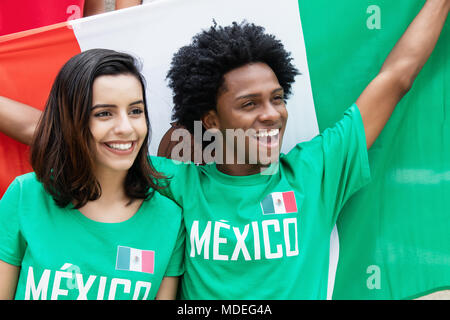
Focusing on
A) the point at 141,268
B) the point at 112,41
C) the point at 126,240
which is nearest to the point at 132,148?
the point at 126,240

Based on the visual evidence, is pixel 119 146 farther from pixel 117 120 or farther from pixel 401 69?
pixel 401 69

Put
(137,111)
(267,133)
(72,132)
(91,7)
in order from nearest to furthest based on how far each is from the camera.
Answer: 1. (72,132)
2. (137,111)
3. (267,133)
4. (91,7)

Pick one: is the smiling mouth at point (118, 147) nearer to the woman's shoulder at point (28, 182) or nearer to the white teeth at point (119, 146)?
the white teeth at point (119, 146)

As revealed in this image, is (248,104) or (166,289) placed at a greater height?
(248,104)

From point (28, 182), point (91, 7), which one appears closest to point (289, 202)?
point (28, 182)

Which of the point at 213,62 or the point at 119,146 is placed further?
the point at 213,62

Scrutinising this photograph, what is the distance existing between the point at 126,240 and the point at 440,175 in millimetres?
1371

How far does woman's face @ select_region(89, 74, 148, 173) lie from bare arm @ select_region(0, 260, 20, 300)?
47 centimetres

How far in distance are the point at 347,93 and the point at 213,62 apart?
0.67 m

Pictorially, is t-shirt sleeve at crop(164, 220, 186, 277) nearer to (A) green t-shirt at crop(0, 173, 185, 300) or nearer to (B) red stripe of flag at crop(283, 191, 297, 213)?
(A) green t-shirt at crop(0, 173, 185, 300)

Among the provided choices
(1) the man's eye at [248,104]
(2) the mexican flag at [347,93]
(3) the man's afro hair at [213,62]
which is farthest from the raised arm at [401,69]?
(1) the man's eye at [248,104]

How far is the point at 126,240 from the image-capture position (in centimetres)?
167

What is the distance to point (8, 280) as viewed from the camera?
162 centimetres

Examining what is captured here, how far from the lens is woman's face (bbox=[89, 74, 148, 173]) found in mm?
1570
